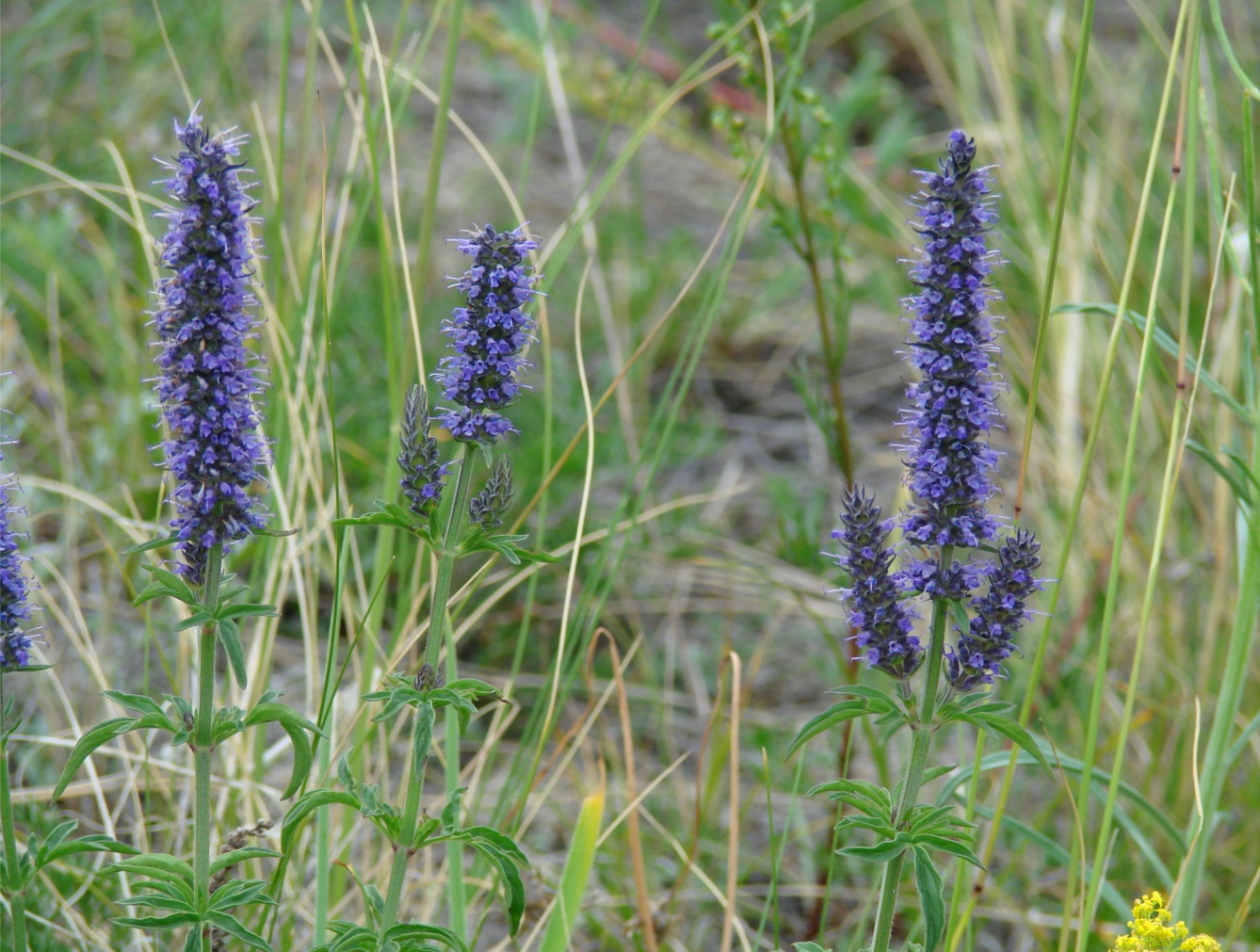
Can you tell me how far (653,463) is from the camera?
3.11m

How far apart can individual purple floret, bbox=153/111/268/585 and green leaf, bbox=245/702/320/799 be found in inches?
10.4

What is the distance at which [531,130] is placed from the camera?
305cm

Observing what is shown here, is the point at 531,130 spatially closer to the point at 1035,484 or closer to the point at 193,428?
the point at 193,428

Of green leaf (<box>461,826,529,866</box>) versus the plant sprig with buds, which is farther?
green leaf (<box>461,826,529,866</box>)

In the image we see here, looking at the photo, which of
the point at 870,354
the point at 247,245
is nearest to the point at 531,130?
the point at 247,245

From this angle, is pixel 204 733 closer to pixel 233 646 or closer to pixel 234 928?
pixel 233 646

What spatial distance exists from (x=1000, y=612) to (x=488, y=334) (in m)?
0.86

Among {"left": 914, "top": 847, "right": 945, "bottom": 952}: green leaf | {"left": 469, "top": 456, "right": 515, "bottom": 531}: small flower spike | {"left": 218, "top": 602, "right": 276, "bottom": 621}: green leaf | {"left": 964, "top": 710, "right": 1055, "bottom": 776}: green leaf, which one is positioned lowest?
{"left": 914, "top": 847, "right": 945, "bottom": 952}: green leaf

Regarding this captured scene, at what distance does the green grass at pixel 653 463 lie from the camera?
8.93 ft

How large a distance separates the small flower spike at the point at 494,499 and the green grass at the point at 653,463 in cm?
37

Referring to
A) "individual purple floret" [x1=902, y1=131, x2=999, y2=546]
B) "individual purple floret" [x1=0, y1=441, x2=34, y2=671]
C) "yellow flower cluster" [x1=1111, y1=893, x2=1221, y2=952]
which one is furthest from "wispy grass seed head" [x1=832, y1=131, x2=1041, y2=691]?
"individual purple floret" [x1=0, y1=441, x2=34, y2=671]

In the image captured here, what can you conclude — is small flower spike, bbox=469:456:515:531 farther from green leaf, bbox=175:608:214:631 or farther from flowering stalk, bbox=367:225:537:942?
green leaf, bbox=175:608:214:631

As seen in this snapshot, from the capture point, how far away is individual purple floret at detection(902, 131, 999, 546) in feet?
5.54

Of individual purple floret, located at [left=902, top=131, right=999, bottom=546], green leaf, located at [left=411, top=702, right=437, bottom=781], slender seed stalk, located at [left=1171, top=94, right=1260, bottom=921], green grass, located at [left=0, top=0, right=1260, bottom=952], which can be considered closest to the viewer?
individual purple floret, located at [left=902, top=131, right=999, bottom=546]
